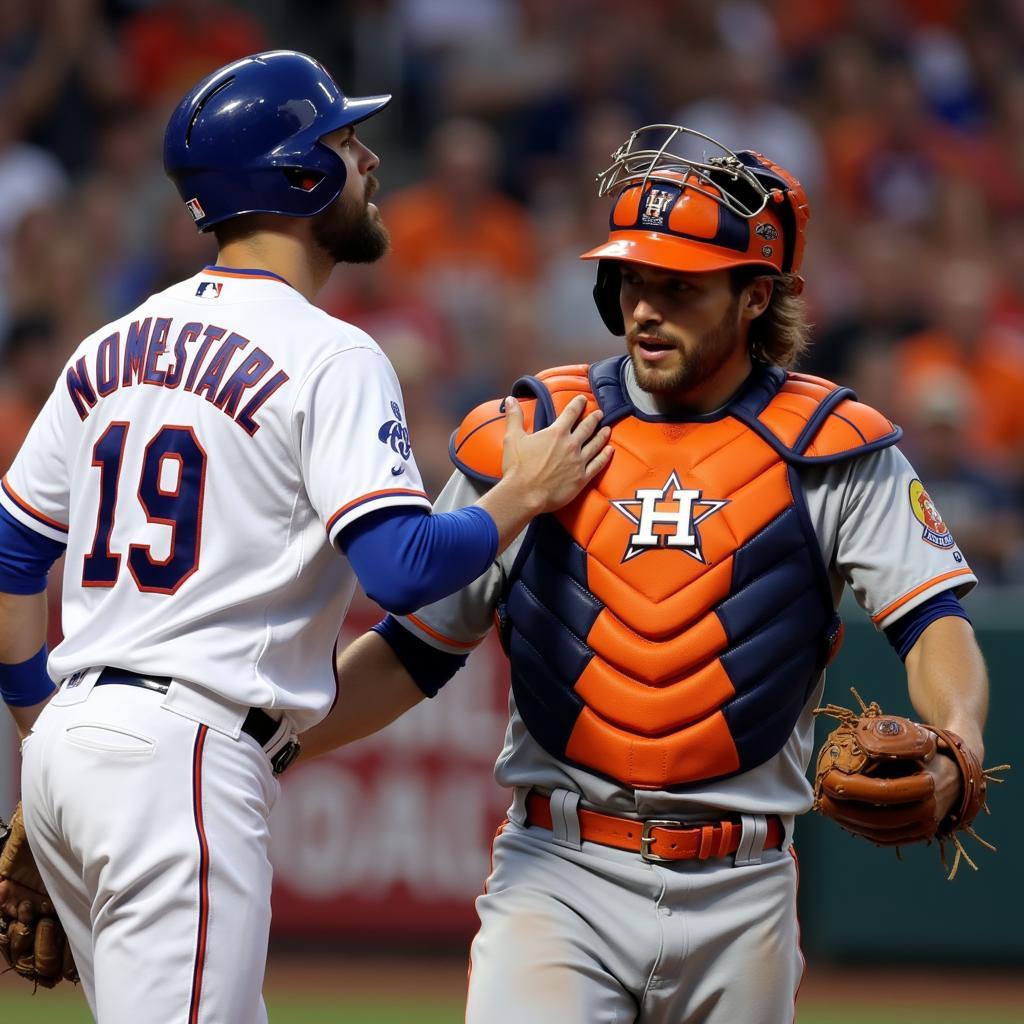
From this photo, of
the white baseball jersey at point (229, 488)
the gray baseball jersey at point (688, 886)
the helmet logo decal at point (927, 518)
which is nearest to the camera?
the white baseball jersey at point (229, 488)

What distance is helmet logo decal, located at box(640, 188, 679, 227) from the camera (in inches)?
134

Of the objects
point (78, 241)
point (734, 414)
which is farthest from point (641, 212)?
point (78, 241)

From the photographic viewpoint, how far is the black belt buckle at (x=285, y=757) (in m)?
3.27

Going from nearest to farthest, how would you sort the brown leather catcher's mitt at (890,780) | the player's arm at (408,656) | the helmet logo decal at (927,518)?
the brown leather catcher's mitt at (890,780)
the helmet logo decal at (927,518)
the player's arm at (408,656)

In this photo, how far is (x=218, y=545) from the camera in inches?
123

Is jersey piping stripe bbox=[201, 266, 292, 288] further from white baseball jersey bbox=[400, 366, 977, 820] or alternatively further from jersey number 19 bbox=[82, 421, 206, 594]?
white baseball jersey bbox=[400, 366, 977, 820]

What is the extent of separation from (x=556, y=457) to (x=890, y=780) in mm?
845

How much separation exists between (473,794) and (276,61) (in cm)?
450

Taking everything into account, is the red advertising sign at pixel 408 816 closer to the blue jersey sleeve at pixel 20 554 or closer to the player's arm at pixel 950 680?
the blue jersey sleeve at pixel 20 554

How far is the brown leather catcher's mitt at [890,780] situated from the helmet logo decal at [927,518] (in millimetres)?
407

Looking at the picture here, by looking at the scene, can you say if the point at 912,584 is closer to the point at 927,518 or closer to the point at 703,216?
the point at 927,518

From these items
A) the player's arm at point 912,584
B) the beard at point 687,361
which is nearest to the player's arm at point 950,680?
the player's arm at point 912,584

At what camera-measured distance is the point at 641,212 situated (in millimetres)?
3447

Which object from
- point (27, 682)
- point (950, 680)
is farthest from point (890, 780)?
point (27, 682)
